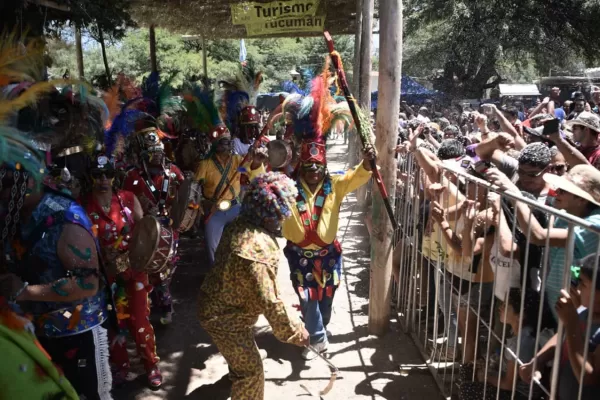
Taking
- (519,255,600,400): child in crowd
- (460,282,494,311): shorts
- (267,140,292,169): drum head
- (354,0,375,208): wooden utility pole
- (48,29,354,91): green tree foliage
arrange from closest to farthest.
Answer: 1. (519,255,600,400): child in crowd
2. (460,282,494,311): shorts
3. (267,140,292,169): drum head
4. (354,0,375,208): wooden utility pole
5. (48,29,354,91): green tree foliage

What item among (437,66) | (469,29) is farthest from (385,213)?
(437,66)

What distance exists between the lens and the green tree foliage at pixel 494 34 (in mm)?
21253

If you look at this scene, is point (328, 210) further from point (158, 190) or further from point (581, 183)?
point (581, 183)

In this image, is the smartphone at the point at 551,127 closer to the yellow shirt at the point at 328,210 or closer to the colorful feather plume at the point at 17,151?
the yellow shirt at the point at 328,210

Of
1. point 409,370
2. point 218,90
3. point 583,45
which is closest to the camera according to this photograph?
point 409,370

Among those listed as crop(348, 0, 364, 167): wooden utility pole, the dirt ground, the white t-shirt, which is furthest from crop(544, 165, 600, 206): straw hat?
crop(348, 0, 364, 167): wooden utility pole

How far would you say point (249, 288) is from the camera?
9.88 feet

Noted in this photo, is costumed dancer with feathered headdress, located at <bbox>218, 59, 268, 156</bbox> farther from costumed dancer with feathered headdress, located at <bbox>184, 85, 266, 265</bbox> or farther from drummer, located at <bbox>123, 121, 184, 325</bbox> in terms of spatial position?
drummer, located at <bbox>123, 121, 184, 325</bbox>

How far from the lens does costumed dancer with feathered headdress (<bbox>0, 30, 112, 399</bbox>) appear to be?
2.49 metres

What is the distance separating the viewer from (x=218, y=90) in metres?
7.77

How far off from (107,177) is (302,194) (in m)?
1.57

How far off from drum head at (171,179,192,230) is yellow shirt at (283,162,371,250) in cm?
105

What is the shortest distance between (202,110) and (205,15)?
388 cm

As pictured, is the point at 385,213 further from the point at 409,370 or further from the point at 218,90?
the point at 218,90
